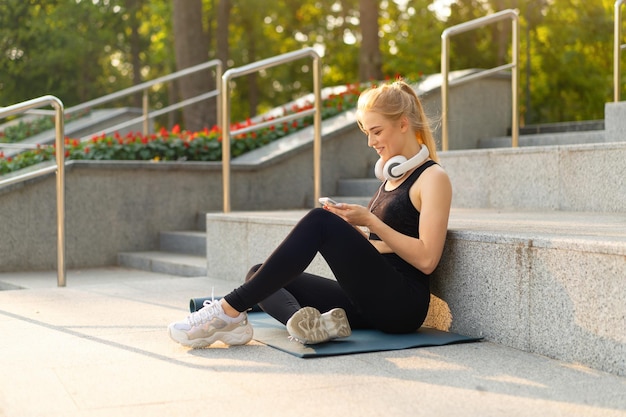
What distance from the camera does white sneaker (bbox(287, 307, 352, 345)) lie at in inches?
147

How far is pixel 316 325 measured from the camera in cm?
379

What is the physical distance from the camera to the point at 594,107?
14.3 m

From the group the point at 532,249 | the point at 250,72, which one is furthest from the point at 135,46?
the point at 532,249

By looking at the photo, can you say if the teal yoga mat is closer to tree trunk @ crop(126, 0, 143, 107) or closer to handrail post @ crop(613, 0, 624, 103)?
handrail post @ crop(613, 0, 624, 103)

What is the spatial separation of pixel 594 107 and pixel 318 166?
352 inches

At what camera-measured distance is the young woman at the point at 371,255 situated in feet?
12.1

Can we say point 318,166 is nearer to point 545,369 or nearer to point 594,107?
point 545,369

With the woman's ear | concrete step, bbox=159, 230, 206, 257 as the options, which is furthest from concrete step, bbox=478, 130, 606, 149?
the woman's ear

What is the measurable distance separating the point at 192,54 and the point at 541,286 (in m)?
9.46

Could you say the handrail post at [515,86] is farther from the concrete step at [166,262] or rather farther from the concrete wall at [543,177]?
the concrete step at [166,262]

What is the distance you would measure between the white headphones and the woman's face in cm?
5

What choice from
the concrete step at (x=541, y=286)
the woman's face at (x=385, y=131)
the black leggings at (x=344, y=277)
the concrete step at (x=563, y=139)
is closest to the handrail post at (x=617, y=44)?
the concrete step at (x=563, y=139)

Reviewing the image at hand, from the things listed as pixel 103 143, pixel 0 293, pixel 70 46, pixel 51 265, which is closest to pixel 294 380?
pixel 0 293

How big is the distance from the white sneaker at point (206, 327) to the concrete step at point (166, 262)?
9.97 feet
